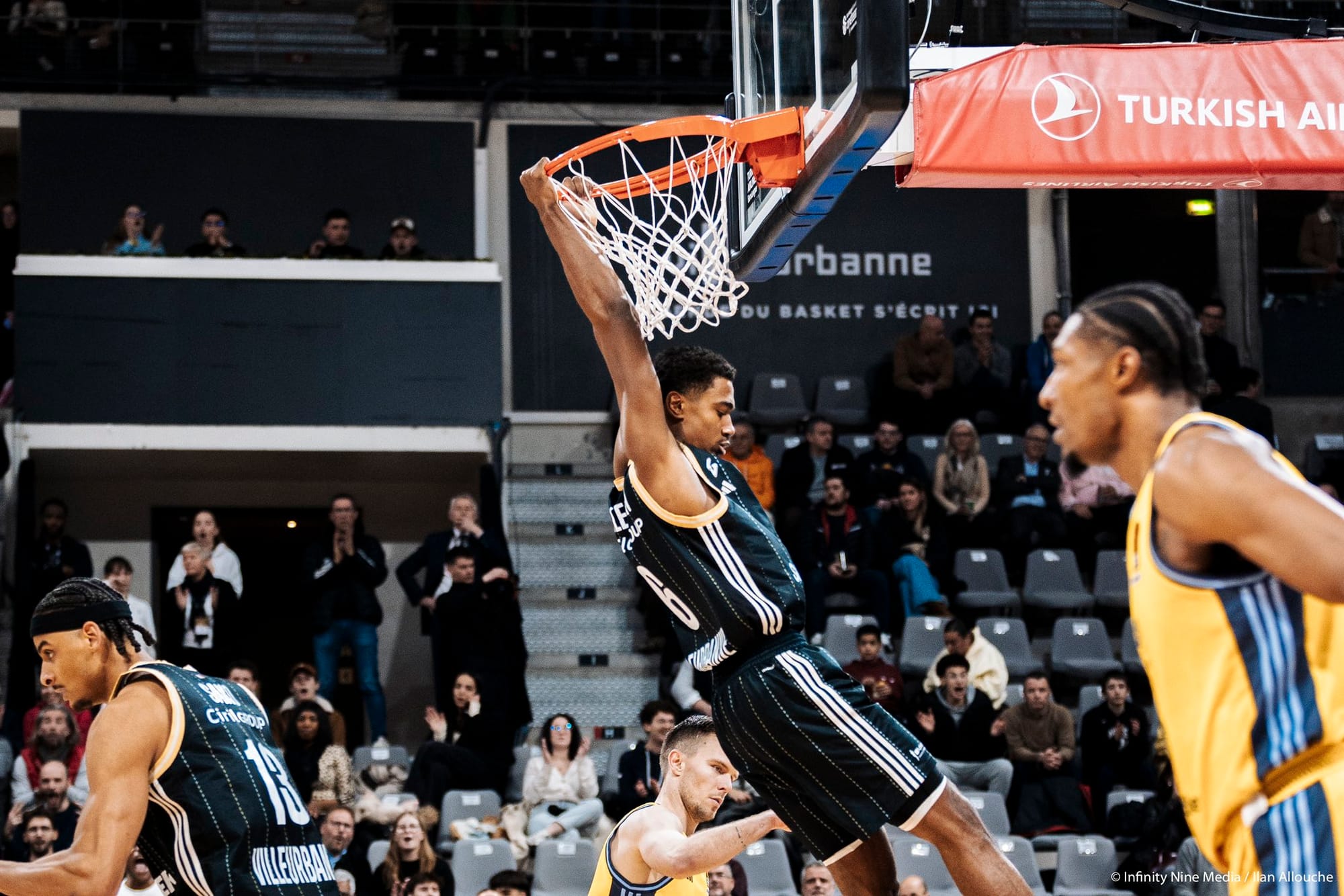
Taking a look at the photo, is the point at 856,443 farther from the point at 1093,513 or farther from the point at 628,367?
the point at 628,367

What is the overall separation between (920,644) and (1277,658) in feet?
33.4

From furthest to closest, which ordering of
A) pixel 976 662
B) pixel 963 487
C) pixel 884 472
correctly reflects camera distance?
pixel 963 487, pixel 884 472, pixel 976 662

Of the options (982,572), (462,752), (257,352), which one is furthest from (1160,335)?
(257,352)

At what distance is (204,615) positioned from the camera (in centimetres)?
1280

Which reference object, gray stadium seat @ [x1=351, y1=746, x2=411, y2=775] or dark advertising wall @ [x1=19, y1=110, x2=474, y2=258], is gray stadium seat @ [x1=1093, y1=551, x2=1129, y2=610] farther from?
dark advertising wall @ [x1=19, y1=110, x2=474, y2=258]

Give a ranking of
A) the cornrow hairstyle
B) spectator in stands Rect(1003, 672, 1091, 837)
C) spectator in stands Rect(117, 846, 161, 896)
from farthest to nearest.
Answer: spectator in stands Rect(1003, 672, 1091, 837)
spectator in stands Rect(117, 846, 161, 896)
the cornrow hairstyle

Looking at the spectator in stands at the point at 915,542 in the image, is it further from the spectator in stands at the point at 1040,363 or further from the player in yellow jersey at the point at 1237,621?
the player in yellow jersey at the point at 1237,621

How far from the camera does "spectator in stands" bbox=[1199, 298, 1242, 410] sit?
15.0 metres

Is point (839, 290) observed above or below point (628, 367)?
above

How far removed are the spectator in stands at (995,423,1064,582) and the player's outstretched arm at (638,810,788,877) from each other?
9.15 m

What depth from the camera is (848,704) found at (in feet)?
15.9

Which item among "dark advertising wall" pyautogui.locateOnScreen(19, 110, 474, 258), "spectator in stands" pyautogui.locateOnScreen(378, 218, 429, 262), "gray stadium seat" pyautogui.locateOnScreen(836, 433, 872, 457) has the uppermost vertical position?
"dark advertising wall" pyautogui.locateOnScreen(19, 110, 474, 258)

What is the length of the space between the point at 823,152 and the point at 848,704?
6.64 feet

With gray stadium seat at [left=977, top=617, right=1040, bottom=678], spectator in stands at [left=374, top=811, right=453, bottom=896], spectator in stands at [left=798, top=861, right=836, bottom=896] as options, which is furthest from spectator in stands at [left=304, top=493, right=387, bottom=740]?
gray stadium seat at [left=977, top=617, right=1040, bottom=678]
